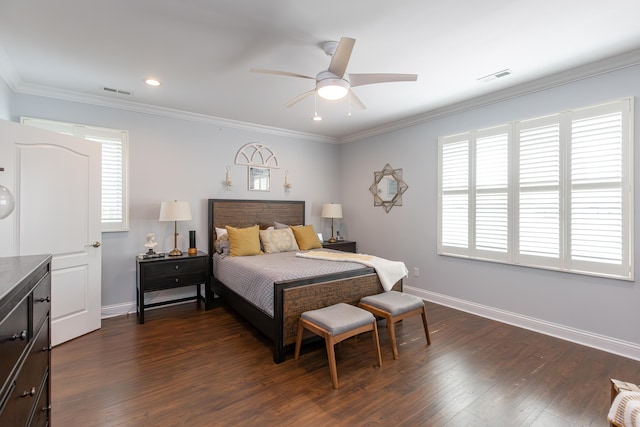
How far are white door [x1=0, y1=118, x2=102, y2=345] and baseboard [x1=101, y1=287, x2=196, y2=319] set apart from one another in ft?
1.42

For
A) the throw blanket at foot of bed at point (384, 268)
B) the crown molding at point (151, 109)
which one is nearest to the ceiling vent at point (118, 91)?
the crown molding at point (151, 109)

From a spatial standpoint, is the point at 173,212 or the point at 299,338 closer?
the point at 299,338

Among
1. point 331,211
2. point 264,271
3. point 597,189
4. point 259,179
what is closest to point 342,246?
point 331,211

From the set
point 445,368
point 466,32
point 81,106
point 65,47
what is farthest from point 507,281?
point 81,106

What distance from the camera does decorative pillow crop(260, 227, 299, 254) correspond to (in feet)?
14.3

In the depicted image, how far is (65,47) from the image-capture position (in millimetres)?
2574

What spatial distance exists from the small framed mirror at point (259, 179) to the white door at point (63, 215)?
208 cm

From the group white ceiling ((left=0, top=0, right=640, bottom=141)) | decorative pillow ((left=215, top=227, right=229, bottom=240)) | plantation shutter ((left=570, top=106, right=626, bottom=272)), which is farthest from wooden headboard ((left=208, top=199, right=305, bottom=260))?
plantation shutter ((left=570, top=106, right=626, bottom=272))

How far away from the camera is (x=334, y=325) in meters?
2.39

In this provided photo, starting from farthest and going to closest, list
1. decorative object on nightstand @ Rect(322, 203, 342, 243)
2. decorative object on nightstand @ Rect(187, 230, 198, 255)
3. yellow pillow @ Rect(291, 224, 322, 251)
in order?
1. decorative object on nightstand @ Rect(322, 203, 342, 243)
2. yellow pillow @ Rect(291, 224, 322, 251)
3. decorative object on nightstand @ Rect(187, 230, 198, 255)

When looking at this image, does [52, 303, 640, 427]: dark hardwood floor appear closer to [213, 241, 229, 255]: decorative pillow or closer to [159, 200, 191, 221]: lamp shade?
[213, 241, 229, 255]: decorative pillow

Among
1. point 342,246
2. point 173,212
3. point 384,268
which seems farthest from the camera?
point 342,246

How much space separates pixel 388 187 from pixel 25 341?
4.57 metres

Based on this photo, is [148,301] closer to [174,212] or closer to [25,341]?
[174,212]
